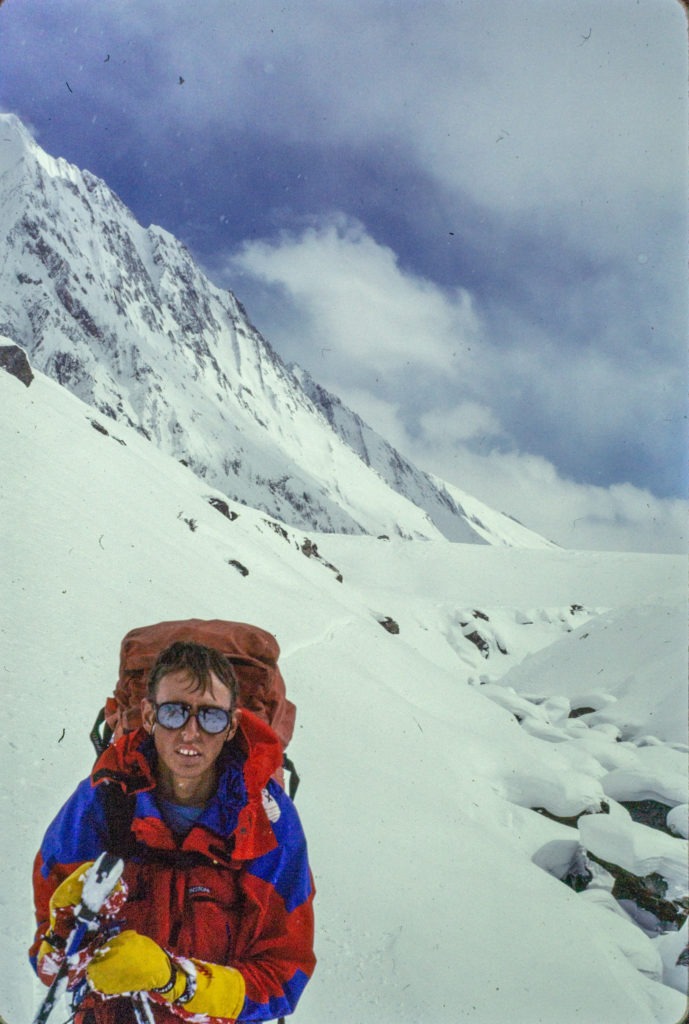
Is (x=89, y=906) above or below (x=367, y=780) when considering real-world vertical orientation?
below

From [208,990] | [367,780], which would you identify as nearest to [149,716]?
[208,990]

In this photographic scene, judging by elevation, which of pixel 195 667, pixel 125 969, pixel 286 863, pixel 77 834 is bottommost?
pixel 125 969

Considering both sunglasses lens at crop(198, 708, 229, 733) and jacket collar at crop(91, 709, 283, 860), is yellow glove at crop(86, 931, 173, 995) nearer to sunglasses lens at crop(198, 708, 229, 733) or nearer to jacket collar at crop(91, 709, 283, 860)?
jacket collar at crop(91, 709, 283, 860)

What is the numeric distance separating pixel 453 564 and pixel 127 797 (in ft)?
96.9

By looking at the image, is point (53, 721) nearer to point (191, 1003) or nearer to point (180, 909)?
point (180, 909)

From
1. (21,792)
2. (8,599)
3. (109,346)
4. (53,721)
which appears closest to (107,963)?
(21,792)

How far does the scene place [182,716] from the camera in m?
1.50

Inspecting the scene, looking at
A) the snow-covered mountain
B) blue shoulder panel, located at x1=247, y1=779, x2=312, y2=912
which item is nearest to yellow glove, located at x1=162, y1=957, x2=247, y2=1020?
blue shoulder panel, located at x1=247, y1=779, x2=312, y2=912

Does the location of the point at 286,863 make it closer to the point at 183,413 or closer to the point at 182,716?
the point at 182,716

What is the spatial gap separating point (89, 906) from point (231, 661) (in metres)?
0.73

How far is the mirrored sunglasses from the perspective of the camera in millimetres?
1493

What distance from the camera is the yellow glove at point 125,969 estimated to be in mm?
1286

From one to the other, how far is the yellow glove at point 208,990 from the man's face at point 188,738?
15.7 inches

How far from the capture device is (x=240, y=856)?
57.2 inches
